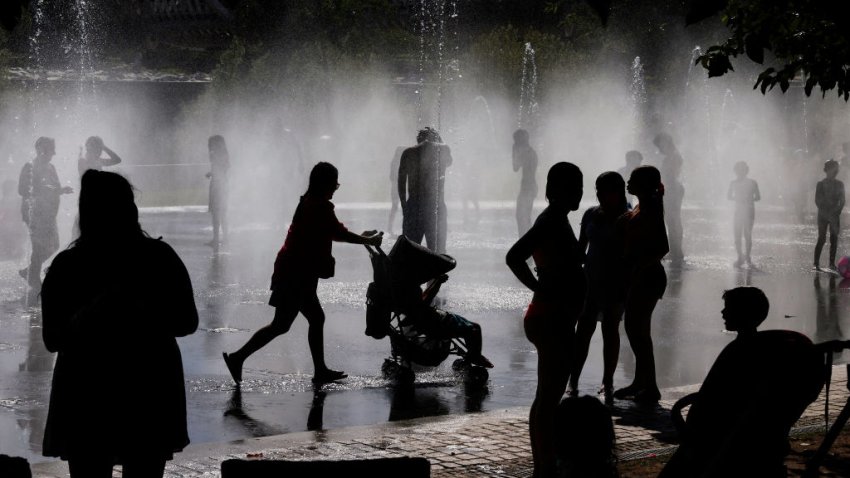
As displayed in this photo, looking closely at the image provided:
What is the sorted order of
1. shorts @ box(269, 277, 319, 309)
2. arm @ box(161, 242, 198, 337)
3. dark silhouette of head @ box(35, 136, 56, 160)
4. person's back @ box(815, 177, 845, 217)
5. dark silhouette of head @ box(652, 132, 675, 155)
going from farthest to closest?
dark silhouette of head @ box(652, 132, 675, 155) < person's back @ box(815, 177, 845, 217) < dark silhouette of head @ box(35, 136, 56, 160) < shorts @ box(269, 277, 319, 309) < arm @ box(161, 242, 198, 337)

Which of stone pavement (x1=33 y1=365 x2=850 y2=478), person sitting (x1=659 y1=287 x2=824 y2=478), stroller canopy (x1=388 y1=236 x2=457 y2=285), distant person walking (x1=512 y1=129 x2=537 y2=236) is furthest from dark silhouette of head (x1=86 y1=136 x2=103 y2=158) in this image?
person sitting (x1=659 y1=287 x2=824 y2=478)

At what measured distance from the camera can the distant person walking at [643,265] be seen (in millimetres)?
8750

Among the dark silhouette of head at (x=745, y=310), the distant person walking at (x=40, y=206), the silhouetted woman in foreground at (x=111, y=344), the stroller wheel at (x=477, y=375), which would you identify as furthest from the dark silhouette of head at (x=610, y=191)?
the distant person walking at (x=40, y=206)

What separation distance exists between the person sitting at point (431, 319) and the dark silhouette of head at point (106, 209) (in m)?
4.86

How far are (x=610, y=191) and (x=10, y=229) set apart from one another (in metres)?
13.0

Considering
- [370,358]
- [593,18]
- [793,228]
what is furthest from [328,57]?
[370,358]

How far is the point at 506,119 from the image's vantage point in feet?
149

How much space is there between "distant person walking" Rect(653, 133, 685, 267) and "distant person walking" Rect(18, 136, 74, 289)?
845 centimetres

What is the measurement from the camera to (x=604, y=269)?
8.95 metres

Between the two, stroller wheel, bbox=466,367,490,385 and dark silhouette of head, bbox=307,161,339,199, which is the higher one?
dark silhouette of head, bbox=307,161,339,199

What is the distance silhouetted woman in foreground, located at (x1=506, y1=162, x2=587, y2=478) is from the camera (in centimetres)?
659

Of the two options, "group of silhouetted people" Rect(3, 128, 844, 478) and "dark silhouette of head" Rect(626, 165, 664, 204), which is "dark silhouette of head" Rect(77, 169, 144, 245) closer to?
"group of silhouetted people" Rect(3, 128, 844, 478)

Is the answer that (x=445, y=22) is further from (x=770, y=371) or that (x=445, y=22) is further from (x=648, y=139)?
(x=770, y=371)

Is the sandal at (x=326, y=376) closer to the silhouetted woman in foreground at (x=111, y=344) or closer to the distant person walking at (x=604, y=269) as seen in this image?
the distant person walking at (x=604, y=269)
